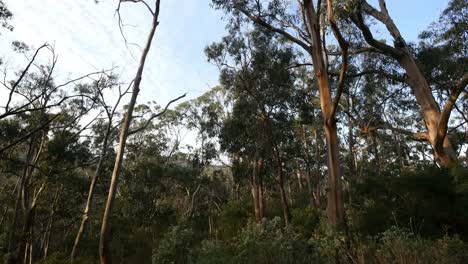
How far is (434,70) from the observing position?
1366 cm

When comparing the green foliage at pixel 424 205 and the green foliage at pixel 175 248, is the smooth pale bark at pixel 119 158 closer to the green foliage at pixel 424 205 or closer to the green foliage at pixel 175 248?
the green foliage at pixel 175 248

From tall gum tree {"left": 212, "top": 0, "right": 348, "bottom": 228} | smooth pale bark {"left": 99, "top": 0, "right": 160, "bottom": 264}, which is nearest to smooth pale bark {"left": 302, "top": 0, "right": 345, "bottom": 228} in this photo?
tall gum tree {"left": 212, "top": 0, "right": 348, "bottom": 228}

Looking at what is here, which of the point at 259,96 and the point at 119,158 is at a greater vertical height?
the point at 259,96

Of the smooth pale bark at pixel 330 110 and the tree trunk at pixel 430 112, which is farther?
the tree trunk at pixel 430 112

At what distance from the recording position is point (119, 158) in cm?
760

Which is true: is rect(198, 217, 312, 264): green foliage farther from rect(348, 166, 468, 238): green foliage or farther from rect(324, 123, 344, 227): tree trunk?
rect(348, 166, 468, 238): green foliage

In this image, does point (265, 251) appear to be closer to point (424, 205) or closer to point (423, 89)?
point (424, 205)

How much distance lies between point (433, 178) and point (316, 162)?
17.3m

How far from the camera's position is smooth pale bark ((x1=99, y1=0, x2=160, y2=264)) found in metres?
6.84

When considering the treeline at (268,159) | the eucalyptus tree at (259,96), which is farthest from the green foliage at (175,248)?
the eucalyptus tree at (259,96)

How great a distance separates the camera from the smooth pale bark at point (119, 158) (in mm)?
6845

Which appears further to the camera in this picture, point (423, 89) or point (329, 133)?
point (423, 89)

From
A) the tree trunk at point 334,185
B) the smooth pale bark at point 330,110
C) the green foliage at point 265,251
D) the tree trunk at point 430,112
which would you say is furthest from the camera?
the tree trunk at point 430,112

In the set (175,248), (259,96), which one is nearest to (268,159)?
(259,96)
